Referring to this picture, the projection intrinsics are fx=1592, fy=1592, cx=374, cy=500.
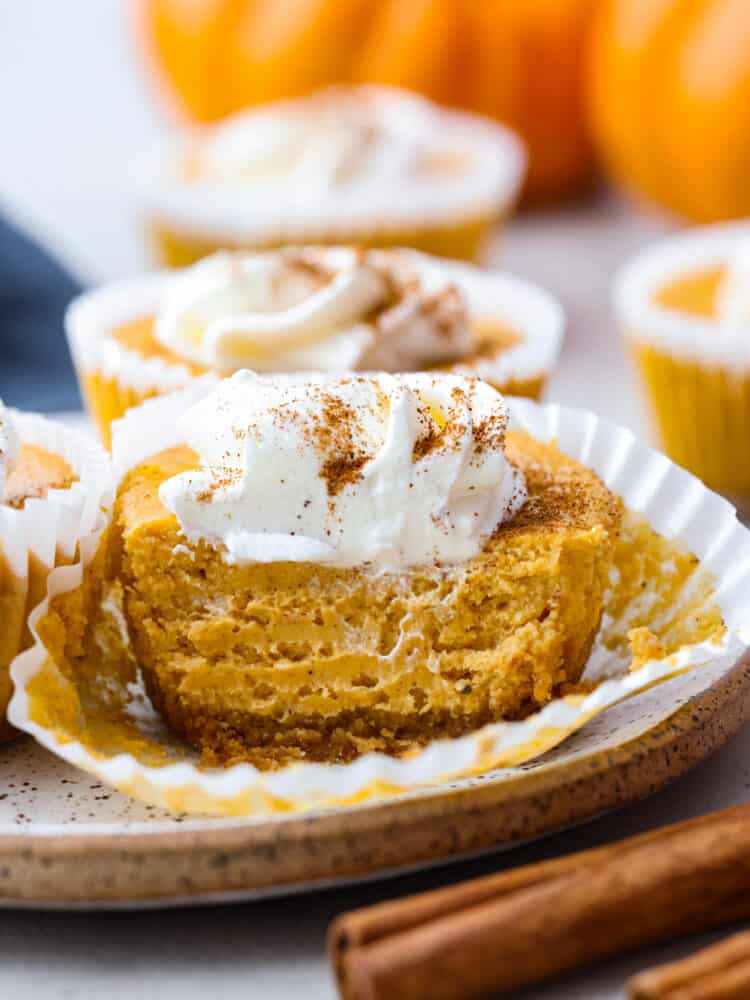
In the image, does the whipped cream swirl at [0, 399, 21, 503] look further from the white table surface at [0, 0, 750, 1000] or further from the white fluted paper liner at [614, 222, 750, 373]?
the white fluted paper liner at [614, 222, 750, 373]

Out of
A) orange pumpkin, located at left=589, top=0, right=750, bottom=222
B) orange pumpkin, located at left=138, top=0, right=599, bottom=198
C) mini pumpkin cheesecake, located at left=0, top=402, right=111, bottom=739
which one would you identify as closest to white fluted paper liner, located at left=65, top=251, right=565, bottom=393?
mini pumpkin cheesecake, located at left=0, top=402, right=111, bottom=739

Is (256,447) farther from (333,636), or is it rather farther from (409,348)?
(409,348)

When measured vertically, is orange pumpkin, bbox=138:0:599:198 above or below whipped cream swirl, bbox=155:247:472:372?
below

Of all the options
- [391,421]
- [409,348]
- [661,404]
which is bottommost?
[661,404]

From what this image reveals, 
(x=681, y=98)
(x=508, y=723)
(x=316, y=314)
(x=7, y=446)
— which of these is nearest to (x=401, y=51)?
(x=681, y=98)

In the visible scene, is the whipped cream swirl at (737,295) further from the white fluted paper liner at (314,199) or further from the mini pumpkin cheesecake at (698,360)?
the white fluted paper liner at (314,199)

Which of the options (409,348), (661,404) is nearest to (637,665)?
(409,348)
